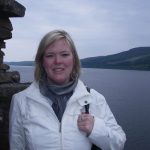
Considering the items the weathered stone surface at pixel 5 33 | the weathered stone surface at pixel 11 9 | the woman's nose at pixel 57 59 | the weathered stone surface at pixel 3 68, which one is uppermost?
the weathered stone surface at pixel 11 9

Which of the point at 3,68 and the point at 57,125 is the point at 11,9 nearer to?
→ the point at 3,68

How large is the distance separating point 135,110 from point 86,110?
156ft

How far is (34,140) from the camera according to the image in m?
3.51

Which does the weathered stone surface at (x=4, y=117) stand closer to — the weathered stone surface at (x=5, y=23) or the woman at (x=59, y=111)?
the weathered stone surface at (x=5, y=23)

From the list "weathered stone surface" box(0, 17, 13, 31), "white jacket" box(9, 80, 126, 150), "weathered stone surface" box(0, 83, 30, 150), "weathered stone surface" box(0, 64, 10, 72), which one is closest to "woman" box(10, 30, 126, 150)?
"white jacket" box(9, 80, 126, 150)

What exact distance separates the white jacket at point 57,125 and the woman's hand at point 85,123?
0.04 metres

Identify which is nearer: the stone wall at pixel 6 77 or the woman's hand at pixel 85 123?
the woman's hand at pixel 85 123

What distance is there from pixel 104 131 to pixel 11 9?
2967mm

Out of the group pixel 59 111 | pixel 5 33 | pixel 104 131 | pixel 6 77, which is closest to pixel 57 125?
pixel 59 111

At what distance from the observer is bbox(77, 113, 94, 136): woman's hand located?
3.49 meters

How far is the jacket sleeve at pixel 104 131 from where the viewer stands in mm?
3518

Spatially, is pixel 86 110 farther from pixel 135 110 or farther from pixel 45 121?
pixel 135 110

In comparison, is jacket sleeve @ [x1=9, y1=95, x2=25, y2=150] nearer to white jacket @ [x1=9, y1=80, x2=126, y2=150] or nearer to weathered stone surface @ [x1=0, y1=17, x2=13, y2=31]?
white jacket @ [x1=9, y1=80, x2=126, y2=150]

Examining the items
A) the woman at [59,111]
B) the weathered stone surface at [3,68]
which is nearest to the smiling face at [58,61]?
the woman at [59,111]
